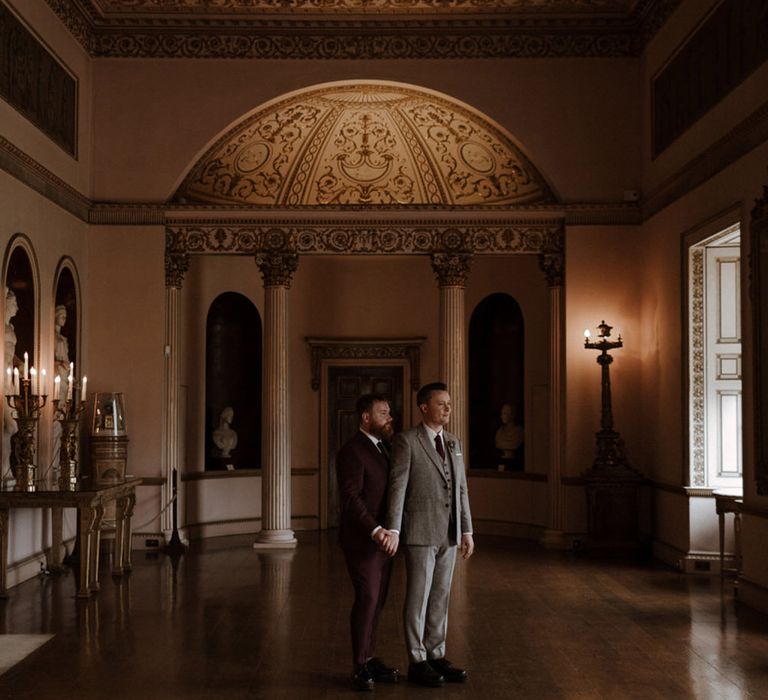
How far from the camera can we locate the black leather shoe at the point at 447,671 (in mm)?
6832

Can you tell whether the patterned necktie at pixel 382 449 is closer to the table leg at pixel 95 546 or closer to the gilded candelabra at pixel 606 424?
the table leg at pixel 95 546

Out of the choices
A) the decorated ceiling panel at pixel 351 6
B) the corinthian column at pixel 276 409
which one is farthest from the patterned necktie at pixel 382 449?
the decorated ceiling panel at pixel 351 6

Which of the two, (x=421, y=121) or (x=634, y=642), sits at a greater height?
(x=421, y=121)

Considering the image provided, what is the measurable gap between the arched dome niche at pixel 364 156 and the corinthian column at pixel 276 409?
0.92m

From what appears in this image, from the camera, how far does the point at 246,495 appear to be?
1645cm

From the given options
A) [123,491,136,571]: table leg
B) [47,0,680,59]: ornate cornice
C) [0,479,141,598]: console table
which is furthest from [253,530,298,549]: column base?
[47,0,680,59]: ornate cornice

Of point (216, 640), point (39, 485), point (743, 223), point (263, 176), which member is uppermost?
point (263, 176)

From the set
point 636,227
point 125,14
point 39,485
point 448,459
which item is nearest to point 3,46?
point 125,14

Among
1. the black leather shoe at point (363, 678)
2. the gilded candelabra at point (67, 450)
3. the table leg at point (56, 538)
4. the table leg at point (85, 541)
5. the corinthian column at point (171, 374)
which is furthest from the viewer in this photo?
the corinthian column at point (171, 374)

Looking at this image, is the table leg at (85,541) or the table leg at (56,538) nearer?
the table leg at (85,541)

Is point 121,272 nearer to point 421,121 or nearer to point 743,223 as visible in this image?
point 421,121

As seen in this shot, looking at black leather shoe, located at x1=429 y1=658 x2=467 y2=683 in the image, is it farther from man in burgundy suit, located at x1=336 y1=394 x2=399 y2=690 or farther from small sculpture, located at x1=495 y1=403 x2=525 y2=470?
small sculpture, located at x1=495 y1=403 x2=525 y2=470

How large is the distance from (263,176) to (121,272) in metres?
2.43

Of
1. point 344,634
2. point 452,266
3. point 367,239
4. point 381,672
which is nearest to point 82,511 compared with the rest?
point 344,634
